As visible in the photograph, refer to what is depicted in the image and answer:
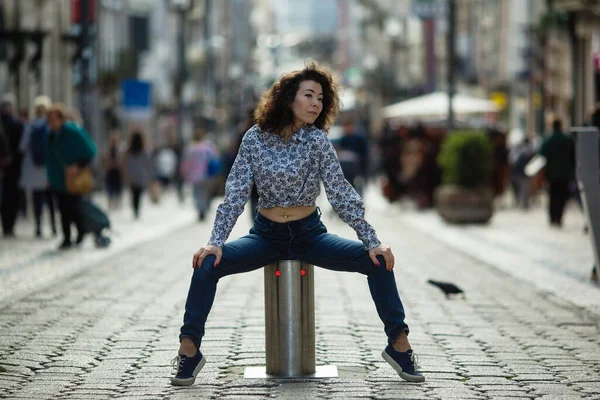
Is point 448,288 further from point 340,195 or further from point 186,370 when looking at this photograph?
point 186,370

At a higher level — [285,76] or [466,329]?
[285,76]

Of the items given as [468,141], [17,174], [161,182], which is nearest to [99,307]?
[17,174]

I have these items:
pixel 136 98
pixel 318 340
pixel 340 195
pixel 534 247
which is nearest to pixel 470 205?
pixel 534 247

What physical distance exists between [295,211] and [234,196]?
30 centimetres

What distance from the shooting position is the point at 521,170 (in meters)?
34.0

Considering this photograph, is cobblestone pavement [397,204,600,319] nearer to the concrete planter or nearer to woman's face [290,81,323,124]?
the concrete planter

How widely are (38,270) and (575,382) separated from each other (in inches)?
345

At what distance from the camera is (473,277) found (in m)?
15.2

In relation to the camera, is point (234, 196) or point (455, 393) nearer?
point (455, 393)

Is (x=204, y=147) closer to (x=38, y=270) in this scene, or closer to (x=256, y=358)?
(x=38, y=270)

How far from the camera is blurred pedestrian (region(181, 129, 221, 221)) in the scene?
2792 cm

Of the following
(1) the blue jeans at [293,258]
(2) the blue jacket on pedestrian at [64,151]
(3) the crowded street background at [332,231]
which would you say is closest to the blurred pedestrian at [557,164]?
(3) the crowded street background at [332,231]

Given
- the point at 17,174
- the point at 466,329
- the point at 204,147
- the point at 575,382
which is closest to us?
the point at 575,382

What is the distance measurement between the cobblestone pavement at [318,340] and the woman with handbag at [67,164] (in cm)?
330
